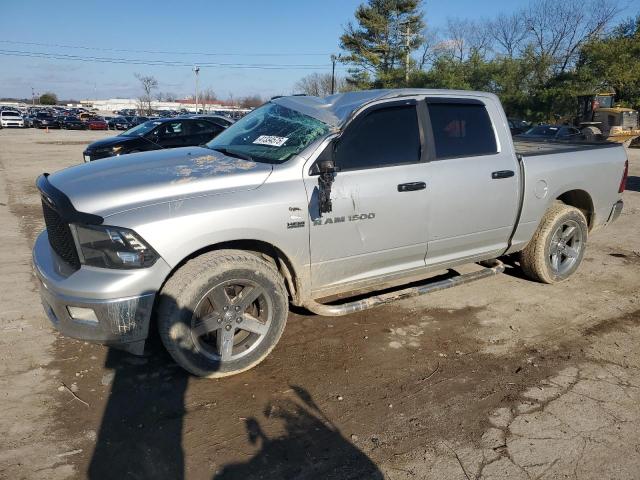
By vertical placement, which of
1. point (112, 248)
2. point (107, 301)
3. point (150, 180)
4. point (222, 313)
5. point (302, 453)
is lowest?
point (302, 453)

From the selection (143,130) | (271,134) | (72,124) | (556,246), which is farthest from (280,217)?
(72,124)

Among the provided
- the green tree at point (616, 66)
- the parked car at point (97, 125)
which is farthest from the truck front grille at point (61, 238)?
the parked car at point (97, 125)

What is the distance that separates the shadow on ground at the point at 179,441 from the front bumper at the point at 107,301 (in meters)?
0.37

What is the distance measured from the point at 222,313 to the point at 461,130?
2.56 meters

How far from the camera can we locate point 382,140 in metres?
3.79

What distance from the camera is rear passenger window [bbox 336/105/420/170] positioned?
3.62 meters

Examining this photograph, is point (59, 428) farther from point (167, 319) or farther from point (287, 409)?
point (287, 409)

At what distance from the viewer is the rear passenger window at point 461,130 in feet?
13.4

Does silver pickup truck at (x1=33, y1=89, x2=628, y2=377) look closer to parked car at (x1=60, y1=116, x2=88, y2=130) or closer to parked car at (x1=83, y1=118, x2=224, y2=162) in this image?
parked car at (x1=83, y1=118, x2=224, y2=162)

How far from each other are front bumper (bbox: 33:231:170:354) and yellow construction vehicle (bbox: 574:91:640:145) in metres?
25.0

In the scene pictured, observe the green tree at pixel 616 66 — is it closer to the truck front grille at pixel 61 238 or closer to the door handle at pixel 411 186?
the door handle at pixel 411 186

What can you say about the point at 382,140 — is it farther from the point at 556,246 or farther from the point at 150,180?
the point at 556,246

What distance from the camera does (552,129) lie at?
20.7m

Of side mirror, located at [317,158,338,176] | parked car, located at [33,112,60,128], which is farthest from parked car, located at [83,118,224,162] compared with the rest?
parked car, located at [33,112,60,128]
